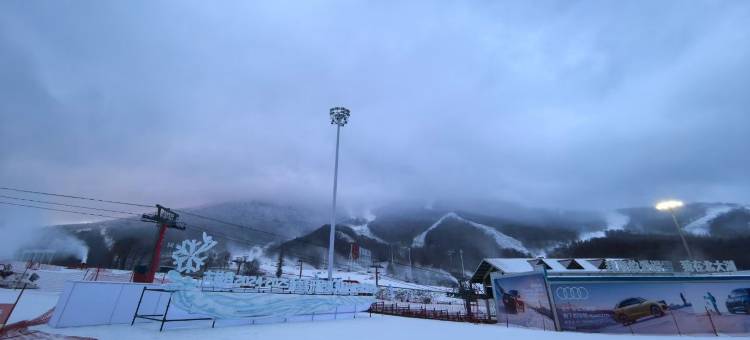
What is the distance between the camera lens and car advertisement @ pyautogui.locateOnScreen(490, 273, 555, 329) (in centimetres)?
2330

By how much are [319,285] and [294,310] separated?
10.0 ft

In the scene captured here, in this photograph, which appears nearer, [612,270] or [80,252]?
[612,270]

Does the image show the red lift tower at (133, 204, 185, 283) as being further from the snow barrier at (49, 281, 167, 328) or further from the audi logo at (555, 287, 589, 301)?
the audi logo at (555, 287, 589, 301)

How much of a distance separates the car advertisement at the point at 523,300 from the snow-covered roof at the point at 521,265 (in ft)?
27.7

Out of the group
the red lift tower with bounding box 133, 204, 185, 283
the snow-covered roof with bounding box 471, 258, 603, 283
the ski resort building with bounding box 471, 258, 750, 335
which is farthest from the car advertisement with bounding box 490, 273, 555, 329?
the red lift tower with bounding box 133, 204, 185, 283

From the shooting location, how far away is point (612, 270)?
78.7ft

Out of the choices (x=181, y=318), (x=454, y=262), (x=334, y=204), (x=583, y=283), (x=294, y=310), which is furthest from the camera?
(x=454, y=262)

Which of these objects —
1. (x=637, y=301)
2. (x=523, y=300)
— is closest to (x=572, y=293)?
(x=523, y=300)

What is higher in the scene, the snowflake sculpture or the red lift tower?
the red lift tower

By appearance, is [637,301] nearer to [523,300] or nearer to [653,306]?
[653,306]

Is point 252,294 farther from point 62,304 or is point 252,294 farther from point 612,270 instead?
point 612,270

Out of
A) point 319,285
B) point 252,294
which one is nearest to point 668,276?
point 319,285

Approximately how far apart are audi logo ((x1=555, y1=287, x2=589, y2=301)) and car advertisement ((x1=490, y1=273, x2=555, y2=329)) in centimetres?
97

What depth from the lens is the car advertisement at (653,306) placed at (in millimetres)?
21875
